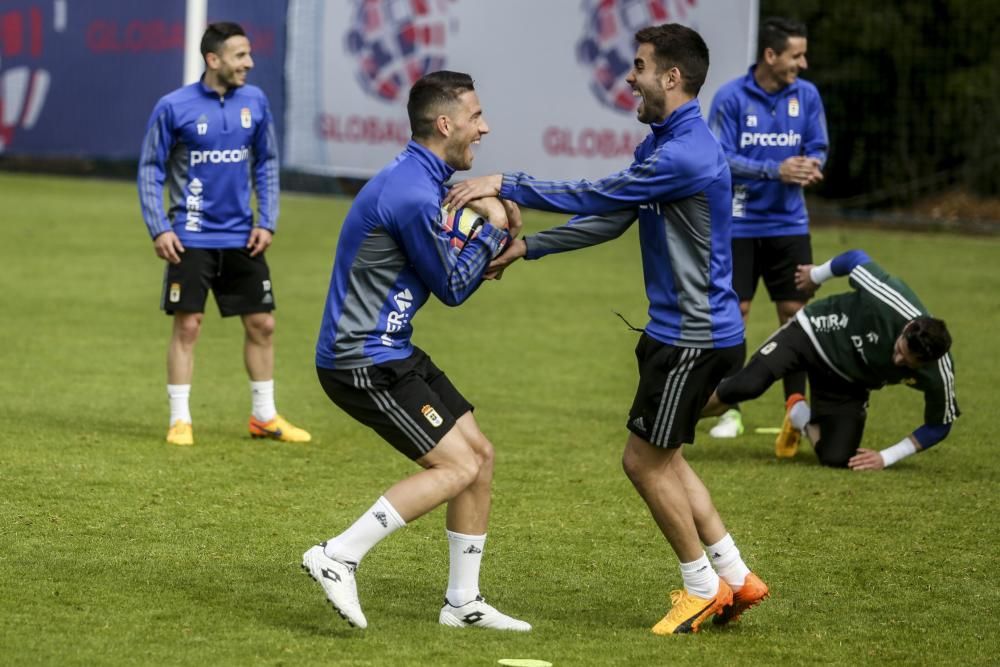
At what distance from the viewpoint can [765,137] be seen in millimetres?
9445

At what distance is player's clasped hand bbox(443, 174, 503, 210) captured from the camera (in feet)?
17.2

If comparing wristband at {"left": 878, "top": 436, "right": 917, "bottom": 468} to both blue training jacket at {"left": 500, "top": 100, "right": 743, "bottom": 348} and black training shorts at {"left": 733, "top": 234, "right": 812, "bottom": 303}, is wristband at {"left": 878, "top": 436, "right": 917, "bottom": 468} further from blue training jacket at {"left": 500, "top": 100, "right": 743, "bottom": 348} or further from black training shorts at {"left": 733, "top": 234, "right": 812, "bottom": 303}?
blue training jacket at {"left": 500, "top": 100, "right": 743, "bottom": 348}

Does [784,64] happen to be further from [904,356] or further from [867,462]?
[867,462]

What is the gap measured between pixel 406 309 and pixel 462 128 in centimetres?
64

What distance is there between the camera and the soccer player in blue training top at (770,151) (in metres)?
9.39

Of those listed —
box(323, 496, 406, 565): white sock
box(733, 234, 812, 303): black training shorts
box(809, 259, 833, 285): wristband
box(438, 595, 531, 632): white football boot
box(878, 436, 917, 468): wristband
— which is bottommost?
box(878, 436, 917, 468): wristband

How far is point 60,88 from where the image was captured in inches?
951

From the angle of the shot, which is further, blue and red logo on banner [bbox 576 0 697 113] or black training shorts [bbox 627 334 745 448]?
blue and red logo on banner [bbox 576 0 697 113]

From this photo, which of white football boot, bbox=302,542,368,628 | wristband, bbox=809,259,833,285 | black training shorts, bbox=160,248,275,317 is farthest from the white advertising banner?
white football boot, bbox=302,542,368,628

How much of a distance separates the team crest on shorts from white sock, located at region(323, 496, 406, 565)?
31 cm

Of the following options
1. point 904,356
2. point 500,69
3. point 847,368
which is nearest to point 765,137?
point 847,368

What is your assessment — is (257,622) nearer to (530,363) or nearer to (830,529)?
(830,529)

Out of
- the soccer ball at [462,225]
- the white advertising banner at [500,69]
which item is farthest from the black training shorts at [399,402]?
the white advertising banner at [500,69]

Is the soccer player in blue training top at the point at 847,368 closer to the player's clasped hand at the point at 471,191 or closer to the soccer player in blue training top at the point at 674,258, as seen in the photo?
the soccer player in blue training top at the point at 674,258
